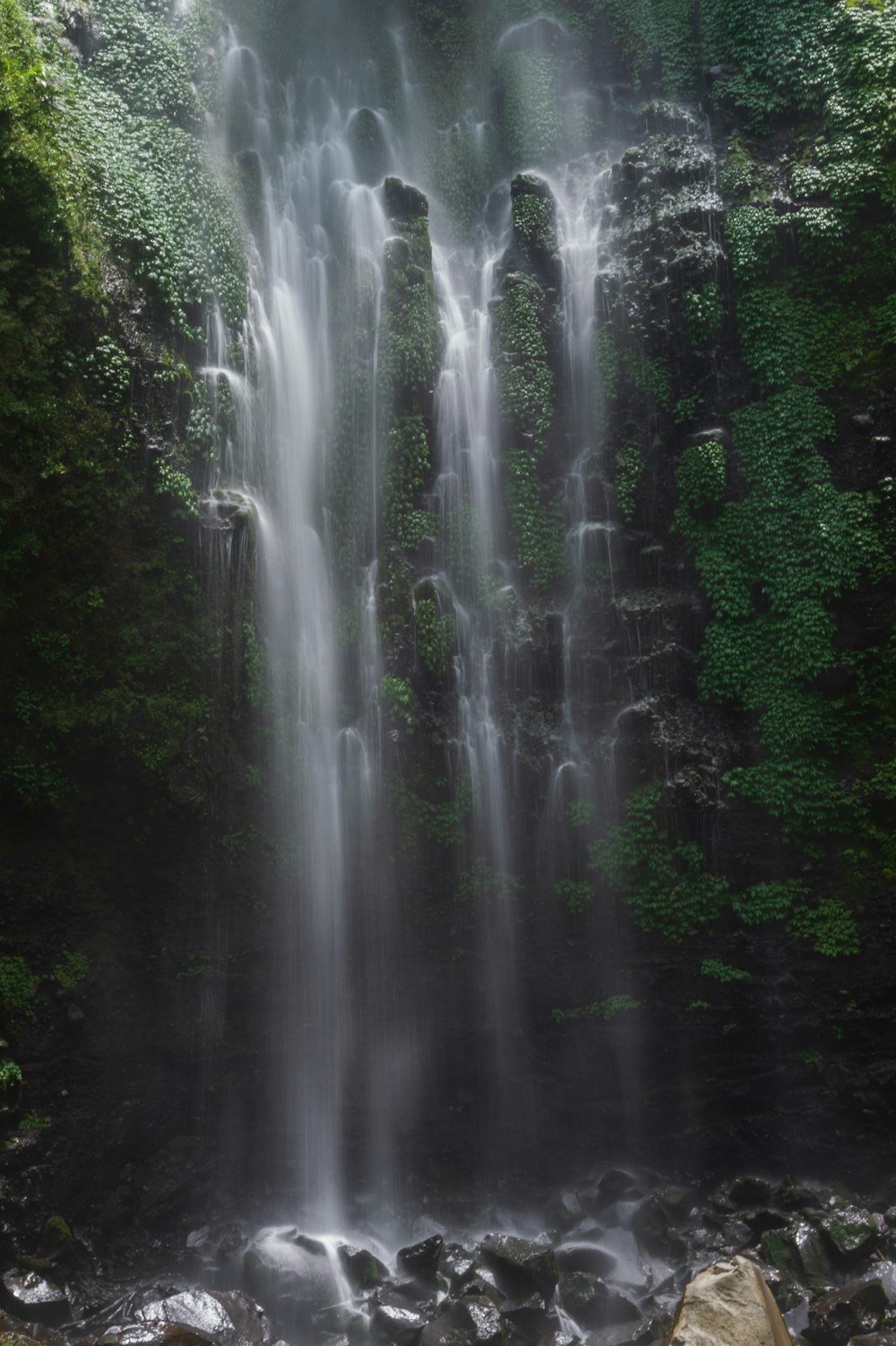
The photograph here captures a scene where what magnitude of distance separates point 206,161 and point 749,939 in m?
15.2

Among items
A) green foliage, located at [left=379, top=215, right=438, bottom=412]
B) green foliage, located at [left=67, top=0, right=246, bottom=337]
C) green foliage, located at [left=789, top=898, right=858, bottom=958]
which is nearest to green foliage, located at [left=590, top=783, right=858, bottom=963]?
green foliage, located at [left=789, top=898, right=858, bottom=958]

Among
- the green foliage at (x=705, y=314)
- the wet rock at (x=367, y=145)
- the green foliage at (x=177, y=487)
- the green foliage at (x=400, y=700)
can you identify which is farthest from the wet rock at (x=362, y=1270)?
the wet rock at (x=367, y=145)

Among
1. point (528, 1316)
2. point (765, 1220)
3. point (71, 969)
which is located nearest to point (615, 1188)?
point (765, 1220)

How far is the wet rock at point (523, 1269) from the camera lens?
10.1 m

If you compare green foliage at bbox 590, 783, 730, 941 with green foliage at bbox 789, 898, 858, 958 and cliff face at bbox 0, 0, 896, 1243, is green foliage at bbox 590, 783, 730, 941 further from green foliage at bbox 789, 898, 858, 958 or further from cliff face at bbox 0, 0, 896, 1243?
green foliage at bbox 789, 898, 858, 958

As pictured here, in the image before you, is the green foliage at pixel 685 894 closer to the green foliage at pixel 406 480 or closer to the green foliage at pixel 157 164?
the green foliage at pixel 406 480

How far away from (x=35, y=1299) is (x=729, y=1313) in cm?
746

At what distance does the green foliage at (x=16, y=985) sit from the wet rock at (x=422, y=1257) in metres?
5.44

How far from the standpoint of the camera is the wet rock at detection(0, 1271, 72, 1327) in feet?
31.4

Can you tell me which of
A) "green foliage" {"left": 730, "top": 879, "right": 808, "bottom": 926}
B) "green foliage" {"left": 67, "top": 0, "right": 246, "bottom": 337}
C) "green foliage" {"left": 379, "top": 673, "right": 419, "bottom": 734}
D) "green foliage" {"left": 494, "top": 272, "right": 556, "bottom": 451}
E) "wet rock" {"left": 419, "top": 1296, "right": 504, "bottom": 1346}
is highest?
"green foliage" {"left": 67, "top": 0, "right": 246, "bottom": 337}

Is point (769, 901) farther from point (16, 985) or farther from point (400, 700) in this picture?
point (16, 985)

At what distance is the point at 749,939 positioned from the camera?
41.0 ft

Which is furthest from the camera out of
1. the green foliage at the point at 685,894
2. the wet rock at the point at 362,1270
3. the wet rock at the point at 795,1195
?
the green foliage at the point at 685,894

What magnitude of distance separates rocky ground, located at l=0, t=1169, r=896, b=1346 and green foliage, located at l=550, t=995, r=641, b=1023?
228cm
